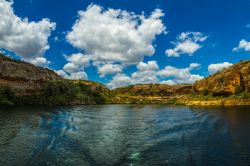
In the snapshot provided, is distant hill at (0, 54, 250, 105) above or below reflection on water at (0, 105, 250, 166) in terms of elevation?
above

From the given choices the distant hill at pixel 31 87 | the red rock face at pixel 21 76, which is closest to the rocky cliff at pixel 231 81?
the distant hill at pixel 31 87

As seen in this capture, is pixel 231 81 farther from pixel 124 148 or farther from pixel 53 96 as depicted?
pixel 124 148

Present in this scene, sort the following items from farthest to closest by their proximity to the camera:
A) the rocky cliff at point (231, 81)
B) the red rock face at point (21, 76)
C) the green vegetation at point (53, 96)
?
the rocky cliff at point (231, 81)
the red rock face at point (21, 76)
the green vegetation at point (53, 96)

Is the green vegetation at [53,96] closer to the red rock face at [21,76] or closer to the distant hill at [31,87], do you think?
the distant hill at [31,87]

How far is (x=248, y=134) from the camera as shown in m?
40.7

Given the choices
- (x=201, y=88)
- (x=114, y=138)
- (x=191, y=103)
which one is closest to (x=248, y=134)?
(x=114, y=138)

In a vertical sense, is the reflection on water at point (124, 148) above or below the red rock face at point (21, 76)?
below

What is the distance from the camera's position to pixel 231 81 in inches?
5266

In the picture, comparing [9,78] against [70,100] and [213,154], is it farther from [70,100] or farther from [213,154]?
[213,154]

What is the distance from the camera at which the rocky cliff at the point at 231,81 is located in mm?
130500

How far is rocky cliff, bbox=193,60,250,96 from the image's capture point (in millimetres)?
130500

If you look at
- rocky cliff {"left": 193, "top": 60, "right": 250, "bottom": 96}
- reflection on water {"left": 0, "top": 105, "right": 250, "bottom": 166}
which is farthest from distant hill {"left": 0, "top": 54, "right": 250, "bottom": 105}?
reflection on water {"left": 0, "top": 105, "right": 250, "bottom": 166}

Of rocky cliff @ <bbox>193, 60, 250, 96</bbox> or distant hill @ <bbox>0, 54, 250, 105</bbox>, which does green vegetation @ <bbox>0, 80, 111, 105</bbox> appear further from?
rocky cliff @ <bbox>193, 60, 250, 96</bbox>

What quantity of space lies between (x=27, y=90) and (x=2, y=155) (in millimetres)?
110258
